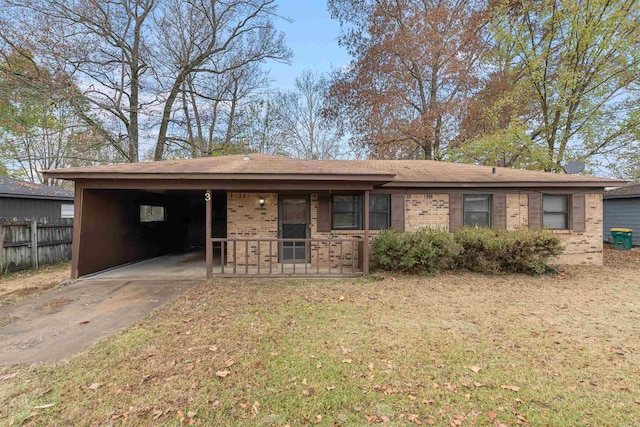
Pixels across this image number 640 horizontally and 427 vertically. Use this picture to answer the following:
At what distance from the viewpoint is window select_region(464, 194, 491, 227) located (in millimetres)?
8719

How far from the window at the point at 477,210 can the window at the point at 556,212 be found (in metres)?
1.70

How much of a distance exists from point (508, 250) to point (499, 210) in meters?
1.77

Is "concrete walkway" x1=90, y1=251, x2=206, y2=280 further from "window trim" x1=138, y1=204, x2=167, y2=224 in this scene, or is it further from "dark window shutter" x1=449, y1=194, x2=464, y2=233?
"dark window shutter" x1=449, y1=194, x2=464, y2=233

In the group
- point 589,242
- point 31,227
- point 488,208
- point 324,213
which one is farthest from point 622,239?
point 31,227

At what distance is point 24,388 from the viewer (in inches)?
107

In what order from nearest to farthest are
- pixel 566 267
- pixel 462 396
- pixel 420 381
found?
1. pixel 462 396
2. pixel 420 381
3. pixel 566 267

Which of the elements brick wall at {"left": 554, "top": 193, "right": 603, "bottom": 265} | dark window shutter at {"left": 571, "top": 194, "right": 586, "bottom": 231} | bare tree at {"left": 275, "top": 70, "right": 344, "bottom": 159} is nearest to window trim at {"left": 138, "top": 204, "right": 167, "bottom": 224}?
bare tree at {"left": 275, "top": 70, "right": 344, "bottom": 159}

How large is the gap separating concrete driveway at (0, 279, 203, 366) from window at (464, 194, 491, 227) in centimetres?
764

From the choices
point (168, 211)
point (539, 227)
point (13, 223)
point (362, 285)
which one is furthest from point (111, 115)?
point (539, 227)

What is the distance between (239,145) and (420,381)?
711 inches

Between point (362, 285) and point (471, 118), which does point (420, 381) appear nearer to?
point (362, 285)

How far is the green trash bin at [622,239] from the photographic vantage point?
1190 cm

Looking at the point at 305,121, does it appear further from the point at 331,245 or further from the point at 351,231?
the point at 331,245

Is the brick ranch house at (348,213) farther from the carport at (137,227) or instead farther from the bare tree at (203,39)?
the bare tree at (203,39)
